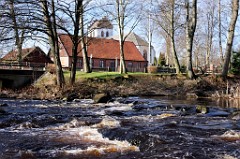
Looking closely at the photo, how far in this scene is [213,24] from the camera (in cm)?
5075

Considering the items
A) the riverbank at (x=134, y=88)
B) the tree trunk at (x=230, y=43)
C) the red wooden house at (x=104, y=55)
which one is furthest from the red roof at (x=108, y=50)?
the tree trunk at (x=230, y=43)

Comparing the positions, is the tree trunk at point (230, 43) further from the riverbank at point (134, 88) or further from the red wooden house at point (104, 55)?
the red wooden house at point (104, 55)

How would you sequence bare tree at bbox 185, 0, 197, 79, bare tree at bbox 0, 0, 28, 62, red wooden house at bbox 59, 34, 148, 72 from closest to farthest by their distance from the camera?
bare tree at bbox 0, 0, 28, 62 → bare tree at bbox 185, 0, 197, 79 → red wooden house at bbox 59, 34, 148, 72

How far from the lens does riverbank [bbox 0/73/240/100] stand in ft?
76.1

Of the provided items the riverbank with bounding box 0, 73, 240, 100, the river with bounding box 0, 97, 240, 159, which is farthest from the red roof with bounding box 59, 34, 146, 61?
the river with bounding box 0, 97, 240, 159

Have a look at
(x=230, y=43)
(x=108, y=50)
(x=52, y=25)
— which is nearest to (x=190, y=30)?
(x=230, y=43)

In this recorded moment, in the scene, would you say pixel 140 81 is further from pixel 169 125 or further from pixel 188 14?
pixel 169 125

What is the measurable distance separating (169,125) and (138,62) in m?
60.4

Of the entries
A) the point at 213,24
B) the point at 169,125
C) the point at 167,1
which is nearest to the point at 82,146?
the point at 169,125

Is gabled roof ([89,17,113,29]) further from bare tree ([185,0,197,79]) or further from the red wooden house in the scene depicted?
the red wooden house

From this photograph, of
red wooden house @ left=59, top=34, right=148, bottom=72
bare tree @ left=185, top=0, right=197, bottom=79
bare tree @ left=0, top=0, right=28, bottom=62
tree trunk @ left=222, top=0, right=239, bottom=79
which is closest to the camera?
bare tree @ left=0, top=0, right=28, bottom=62

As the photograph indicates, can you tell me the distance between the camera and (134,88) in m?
27.4

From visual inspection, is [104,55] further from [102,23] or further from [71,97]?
[71,97]

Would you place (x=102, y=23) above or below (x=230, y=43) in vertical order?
above
